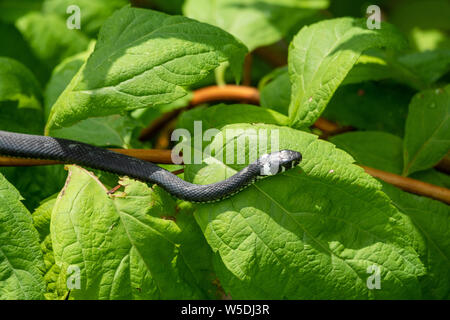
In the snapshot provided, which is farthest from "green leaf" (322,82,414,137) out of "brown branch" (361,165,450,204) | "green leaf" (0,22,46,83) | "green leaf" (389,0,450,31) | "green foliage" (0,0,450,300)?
"green leaf" (0,22,46,83)

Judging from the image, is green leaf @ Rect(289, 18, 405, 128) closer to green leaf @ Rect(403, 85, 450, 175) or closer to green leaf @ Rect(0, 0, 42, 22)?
green leaf @ Rect(403, 85, 450, 175)

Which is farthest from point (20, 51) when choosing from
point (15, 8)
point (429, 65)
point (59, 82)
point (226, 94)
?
point (429, 65)

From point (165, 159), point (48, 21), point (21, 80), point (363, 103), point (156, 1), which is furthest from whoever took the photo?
point (156, 1)

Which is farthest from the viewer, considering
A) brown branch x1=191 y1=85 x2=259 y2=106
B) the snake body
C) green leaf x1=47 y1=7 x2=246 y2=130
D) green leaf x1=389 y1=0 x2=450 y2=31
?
green leaf x1=389 y1=0 x2=450 y2=31

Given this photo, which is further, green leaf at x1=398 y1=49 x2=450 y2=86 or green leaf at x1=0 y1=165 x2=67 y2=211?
green leaf at x1=398 y1=49 x2=450 y2=86

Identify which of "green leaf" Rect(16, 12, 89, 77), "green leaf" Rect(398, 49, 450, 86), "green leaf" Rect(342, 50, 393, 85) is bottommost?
"green leaf" Rect(342, 50, 393, 85)
